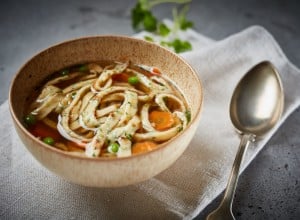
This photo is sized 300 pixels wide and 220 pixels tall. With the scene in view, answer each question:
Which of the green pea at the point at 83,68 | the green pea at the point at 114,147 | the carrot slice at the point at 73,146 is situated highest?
the green pea at the point at 83,68

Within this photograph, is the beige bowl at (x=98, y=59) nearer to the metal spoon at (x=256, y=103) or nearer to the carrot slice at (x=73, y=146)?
the carrot slice at (x=73, y=146)

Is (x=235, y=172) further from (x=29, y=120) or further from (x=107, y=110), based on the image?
(x=29, y=120)

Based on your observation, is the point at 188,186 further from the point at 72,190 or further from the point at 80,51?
the point at 80,51

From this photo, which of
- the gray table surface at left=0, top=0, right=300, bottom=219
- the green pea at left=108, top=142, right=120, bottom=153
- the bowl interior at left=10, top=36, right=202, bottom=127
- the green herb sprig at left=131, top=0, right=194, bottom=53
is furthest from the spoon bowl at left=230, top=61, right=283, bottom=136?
the green pea at left=108, top=142, right=120, bottom=153

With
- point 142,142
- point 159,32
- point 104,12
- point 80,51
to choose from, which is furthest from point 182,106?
point 104,12

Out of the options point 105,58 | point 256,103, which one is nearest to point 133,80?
point 105,58

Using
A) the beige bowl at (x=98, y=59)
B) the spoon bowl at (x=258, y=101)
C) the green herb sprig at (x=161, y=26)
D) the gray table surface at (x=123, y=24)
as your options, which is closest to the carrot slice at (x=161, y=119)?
the beige bowl at (x=98, y=59)

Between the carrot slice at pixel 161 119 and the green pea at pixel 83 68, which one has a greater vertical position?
the green pea at pixel 83 68

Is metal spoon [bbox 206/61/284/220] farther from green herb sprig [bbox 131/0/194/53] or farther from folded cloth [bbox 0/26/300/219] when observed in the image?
green herb sprig [bbox 131/0/194/53]

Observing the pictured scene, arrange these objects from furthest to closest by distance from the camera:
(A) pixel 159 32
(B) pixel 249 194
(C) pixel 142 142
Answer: (A) pixel 159 32 → (B) pixel 249 194 → (C) pixel 142 142
